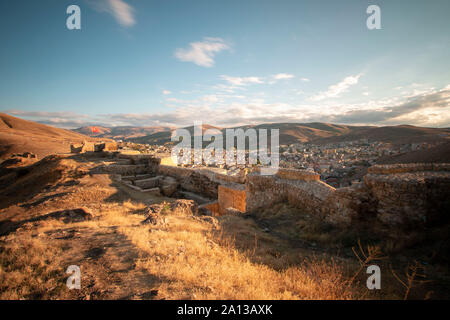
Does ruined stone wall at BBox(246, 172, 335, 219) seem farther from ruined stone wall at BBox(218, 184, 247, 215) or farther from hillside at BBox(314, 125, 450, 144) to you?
hillside at BBox(314, 125, 450, 144)

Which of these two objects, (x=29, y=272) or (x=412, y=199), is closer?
(x=29, y=272)

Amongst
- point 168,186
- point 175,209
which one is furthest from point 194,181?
point 175,209

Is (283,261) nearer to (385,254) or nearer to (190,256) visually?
(190,256)

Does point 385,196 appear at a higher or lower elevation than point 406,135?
lower

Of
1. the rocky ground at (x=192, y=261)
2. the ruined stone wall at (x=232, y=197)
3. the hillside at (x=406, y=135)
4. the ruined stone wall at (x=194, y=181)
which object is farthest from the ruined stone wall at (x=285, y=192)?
the hillside at (x=406, y=135)

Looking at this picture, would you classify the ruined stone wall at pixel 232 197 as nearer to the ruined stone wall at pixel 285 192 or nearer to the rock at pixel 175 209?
the ruined stone wall at pixel 285 192

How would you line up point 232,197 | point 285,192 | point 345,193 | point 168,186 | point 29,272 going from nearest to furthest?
point 29,272
point 345,193
point 285,192
point 232,197
point 168,186

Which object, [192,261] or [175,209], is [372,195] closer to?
[192,261]

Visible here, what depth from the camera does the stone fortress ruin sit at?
405cm

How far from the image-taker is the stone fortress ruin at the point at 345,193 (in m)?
4.05

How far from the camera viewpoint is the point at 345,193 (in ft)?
17.2

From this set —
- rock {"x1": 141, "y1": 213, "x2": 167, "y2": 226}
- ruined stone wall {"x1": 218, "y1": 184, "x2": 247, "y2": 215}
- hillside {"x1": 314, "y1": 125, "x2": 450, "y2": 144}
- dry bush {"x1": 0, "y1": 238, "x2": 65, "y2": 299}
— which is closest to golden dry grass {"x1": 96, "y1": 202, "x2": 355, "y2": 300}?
dry bush {"x1": 0, "y1": 238, "x2": 65, "y2": 299}

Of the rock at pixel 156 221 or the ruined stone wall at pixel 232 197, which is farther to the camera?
the ruined stone wall at pixel 232 197
